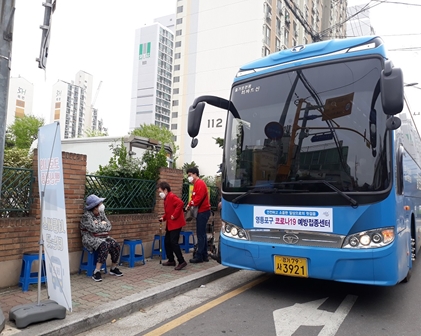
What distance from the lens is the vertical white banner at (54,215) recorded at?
145 inches

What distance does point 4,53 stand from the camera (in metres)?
3.54

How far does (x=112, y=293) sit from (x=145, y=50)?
4152 inches

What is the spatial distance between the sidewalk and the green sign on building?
103 meters

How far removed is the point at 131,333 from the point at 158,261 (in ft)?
10.2

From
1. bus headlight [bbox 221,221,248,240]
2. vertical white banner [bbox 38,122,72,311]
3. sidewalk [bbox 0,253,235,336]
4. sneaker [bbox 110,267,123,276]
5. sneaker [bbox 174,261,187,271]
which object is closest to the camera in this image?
sidewalk [bbox 0,253,235,336]

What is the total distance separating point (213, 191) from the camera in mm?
10336

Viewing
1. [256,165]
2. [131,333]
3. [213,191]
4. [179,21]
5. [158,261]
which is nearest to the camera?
[131,333]

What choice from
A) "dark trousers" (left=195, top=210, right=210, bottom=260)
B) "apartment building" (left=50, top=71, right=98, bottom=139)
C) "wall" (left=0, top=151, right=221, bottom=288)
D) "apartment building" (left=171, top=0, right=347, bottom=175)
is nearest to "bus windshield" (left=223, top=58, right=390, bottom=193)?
"dark trousers" (left=195, top=210, right=210, bottom=260)

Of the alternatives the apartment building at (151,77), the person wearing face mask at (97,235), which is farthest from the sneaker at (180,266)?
the apartment building at (151,77)

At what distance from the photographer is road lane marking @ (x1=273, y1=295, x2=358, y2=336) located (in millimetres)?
3762

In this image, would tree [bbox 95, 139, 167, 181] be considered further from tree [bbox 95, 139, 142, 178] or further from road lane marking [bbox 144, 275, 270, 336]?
road lane marking [bbox 144, 275, 270, 336]

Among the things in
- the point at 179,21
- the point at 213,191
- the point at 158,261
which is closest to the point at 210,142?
the point at 179,21

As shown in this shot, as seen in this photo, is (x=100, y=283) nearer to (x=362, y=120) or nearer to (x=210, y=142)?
(x=362, y=120)

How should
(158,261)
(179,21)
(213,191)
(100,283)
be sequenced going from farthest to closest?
1. (179,21)
2. (213,191)
3. (158,261)
4. (100,283)
